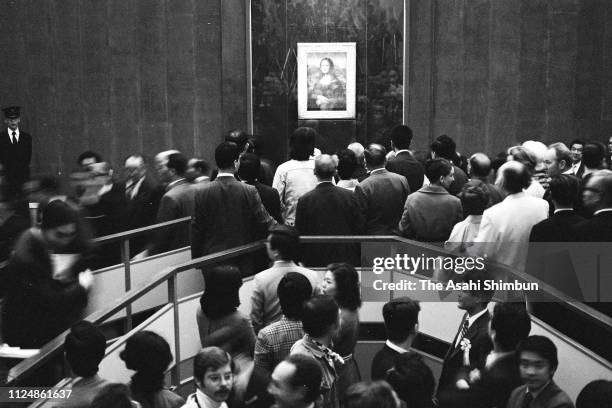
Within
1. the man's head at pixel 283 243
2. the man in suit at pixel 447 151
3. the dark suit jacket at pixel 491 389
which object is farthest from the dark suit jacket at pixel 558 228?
the man in suit at pixel 447 151

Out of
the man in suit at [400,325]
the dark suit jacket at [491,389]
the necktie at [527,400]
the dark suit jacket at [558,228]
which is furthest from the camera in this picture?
the dark suit jacket at [558,228]

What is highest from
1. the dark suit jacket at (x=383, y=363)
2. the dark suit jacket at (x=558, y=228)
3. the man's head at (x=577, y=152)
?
the man's head at (x=577, y=152)

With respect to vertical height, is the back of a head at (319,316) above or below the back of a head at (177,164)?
below

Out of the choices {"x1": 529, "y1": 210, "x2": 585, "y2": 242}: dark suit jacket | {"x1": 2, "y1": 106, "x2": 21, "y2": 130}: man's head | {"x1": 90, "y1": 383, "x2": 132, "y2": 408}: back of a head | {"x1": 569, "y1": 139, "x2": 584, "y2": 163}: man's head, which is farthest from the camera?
{"x1": 2, "y1": 106, "x2": 21, "y2": 130}: man's head

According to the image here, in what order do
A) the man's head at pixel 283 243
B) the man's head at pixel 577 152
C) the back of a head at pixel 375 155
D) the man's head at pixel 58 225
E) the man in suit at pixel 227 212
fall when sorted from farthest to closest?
the man's head at pixel 577 152, the back of a head at pixel 375 155, the man in suit at pixel 227 212, the man's head at pixel 283 243, the man's head at pixel 58 225

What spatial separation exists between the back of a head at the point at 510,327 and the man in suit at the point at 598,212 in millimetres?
1015

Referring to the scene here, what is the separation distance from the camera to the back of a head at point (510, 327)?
479 cm

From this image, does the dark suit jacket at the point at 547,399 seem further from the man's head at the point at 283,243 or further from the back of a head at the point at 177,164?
the back of a head at the point at 177,164

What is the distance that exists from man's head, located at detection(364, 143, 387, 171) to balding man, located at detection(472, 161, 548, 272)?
1.64m

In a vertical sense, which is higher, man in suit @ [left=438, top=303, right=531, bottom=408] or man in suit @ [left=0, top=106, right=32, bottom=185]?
man in suit @ [left=0, top=106, right=32, bottom=185]

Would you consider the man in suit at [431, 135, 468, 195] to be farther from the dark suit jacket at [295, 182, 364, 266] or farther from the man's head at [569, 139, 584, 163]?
the man's head at [569, 139, 584, 163]

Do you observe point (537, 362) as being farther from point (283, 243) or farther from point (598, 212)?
point (283, 243)

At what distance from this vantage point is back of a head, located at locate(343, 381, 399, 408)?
12.3 ft

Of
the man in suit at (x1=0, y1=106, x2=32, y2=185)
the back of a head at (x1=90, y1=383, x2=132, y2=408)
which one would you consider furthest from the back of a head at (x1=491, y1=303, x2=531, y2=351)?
the man in suit at (x1=0, y1=106, x2=32, y2=185)
